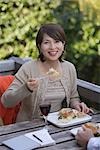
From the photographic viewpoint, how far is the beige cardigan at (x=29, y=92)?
2906 mm

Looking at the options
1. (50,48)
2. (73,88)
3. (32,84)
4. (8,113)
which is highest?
(50,48)

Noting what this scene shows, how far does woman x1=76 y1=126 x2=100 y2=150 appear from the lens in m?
2.38

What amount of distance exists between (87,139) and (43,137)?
250 millimetres

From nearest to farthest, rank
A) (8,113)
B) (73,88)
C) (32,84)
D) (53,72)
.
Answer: (32,84)
(53,72)
(73,88)
(8,113)

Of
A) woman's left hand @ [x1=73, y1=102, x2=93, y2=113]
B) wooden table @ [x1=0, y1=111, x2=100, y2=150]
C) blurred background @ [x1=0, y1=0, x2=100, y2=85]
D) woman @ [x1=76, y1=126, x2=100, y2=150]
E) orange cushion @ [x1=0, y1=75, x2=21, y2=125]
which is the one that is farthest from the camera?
blurred background @ [x1=0, y1=0, x2=100, y2=85]

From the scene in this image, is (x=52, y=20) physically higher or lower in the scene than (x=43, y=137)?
higher

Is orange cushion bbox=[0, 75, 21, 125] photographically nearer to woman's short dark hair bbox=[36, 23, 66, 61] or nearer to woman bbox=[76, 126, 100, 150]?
woman's short dark hair bbox=[36, 23, 66, 61]

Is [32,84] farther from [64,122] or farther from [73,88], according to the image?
[73,88]

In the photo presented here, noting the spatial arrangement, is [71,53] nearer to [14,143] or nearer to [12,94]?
[12,94]

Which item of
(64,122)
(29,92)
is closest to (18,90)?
(29,92)

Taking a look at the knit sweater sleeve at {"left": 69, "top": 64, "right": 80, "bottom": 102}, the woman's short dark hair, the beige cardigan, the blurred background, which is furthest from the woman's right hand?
the blurred background

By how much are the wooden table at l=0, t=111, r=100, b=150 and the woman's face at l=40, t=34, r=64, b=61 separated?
17.4 inches

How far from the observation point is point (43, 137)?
8.40ft

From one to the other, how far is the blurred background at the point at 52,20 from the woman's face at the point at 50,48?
7.40 feet
